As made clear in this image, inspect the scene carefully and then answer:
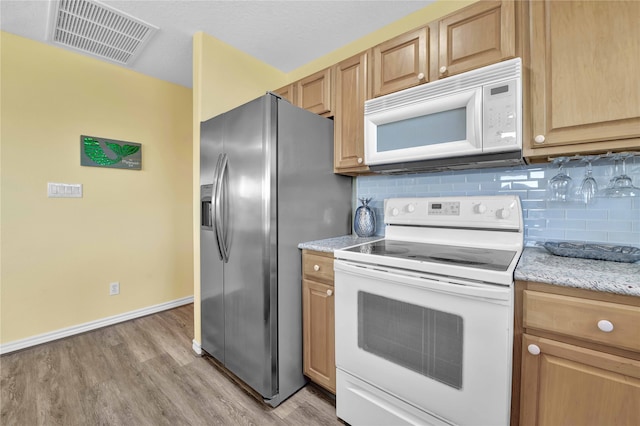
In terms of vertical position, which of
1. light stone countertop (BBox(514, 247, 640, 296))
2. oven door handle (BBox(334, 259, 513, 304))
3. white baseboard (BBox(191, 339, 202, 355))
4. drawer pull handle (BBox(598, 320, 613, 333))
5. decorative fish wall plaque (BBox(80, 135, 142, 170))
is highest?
decorative fish wall plaque (BBox(80, 135, 142, 170))

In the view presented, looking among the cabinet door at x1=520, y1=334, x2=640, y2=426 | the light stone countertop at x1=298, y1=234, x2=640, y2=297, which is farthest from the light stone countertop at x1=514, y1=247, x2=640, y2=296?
the cabinet door at x1=520, y1=334, x2=640, y2=426

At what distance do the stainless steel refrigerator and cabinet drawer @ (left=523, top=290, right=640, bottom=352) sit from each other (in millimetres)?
1173

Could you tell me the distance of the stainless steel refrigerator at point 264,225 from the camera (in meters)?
1.55

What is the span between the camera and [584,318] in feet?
2.90

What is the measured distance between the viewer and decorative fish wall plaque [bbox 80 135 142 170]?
8.16 ft

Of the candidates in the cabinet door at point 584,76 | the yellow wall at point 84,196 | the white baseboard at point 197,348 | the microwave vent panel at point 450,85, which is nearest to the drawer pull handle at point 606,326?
the cabinet door at point 584,76

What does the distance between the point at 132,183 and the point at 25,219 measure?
2.73 feet

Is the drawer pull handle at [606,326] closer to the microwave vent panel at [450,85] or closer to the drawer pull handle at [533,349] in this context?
the drawer pull handle at [533,349]

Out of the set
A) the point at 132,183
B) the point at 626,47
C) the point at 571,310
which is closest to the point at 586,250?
the point at 571,310

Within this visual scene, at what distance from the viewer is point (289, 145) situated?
1.63 metres

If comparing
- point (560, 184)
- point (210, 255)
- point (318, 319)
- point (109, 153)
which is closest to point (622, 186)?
point (560, 184)

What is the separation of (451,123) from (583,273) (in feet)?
2.74

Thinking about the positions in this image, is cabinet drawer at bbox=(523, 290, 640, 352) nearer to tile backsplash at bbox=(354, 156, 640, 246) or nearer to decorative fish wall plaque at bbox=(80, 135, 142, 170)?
tile backsplash at bbox=(354, 156, 640, 246)

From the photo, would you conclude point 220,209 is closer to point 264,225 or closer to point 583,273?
point 264,225
